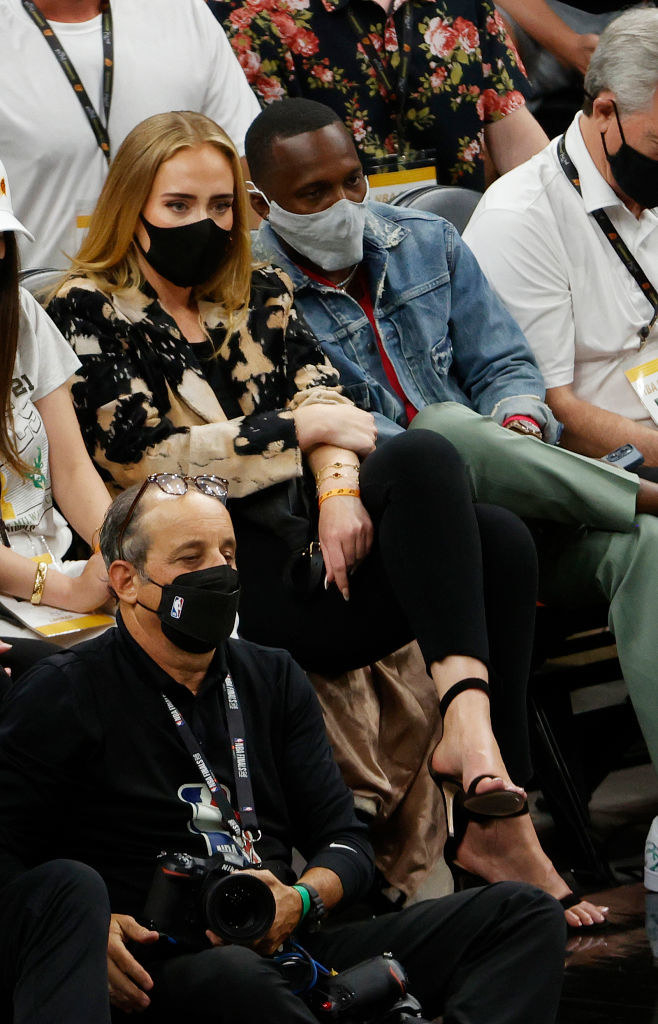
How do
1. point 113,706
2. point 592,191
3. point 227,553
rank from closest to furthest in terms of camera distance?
point 113,706, point 227,553, point 592,191

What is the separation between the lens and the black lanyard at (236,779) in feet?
6.79

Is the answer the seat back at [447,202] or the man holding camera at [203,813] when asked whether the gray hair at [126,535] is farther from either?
the seat back at [447,202]

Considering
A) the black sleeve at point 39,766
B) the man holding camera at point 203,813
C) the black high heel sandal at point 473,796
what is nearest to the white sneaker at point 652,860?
the black high heel sandal at point 473,796

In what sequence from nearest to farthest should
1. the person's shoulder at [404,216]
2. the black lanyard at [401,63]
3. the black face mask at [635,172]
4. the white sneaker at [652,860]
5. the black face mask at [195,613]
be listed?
the black face mask at [195,613]
the white sneaker at [652,860]
the person's shoulder at [404,216]
the black face mask at [635,172]
the black lanyard at [401,63]

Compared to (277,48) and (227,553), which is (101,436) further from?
(277,48)

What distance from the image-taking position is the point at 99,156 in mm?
3340

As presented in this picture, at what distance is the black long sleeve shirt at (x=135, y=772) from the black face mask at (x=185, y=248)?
3.30 feet

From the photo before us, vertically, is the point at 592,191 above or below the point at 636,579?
above

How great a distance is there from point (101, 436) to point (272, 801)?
94 cm

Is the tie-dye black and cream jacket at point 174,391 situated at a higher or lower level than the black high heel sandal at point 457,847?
higher

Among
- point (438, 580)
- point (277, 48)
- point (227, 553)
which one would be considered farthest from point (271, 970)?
point (277, 48)

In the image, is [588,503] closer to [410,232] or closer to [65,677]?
[410,232]

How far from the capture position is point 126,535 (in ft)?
7.31

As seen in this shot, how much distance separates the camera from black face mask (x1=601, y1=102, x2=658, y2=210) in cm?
349
